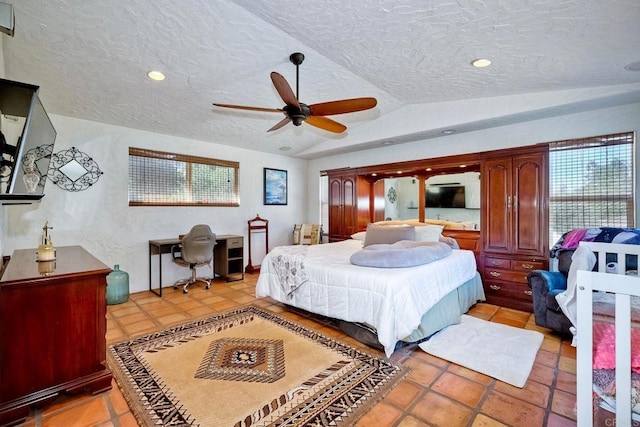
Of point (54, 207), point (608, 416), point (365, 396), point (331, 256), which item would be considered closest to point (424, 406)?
point (365, 396)

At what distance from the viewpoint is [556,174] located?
345cm

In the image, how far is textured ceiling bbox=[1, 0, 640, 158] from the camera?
198 cm

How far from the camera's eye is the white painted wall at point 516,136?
122 inches

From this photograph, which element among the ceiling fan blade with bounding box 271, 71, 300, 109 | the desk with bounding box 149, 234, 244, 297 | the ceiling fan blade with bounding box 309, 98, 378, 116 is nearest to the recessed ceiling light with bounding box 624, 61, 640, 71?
the ceiling fan blade with bounding box 309, 98, 378, 116

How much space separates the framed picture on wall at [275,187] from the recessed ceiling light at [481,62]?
4.15 m

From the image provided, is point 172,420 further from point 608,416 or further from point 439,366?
→ point 608,416

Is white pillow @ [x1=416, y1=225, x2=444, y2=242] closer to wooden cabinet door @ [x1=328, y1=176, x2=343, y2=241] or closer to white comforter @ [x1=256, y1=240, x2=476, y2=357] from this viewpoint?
white comforter @ [x1=256, y1=240, x2=476, y2=357]

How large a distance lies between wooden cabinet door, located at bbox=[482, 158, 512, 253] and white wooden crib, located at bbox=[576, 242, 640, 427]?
2710mm

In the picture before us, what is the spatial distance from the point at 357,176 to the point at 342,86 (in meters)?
2.09

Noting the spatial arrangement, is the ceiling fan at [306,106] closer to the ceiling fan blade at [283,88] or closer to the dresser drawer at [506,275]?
the ceiling fan blade at [283,88]

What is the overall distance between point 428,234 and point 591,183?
6.00 ft

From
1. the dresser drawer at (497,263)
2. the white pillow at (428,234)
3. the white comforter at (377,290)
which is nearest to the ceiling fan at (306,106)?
the white comforter at (377,290)

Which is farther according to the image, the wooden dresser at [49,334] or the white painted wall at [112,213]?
the white painted wall at [112,213]

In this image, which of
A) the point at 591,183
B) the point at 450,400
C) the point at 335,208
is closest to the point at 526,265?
the point at 591,183
